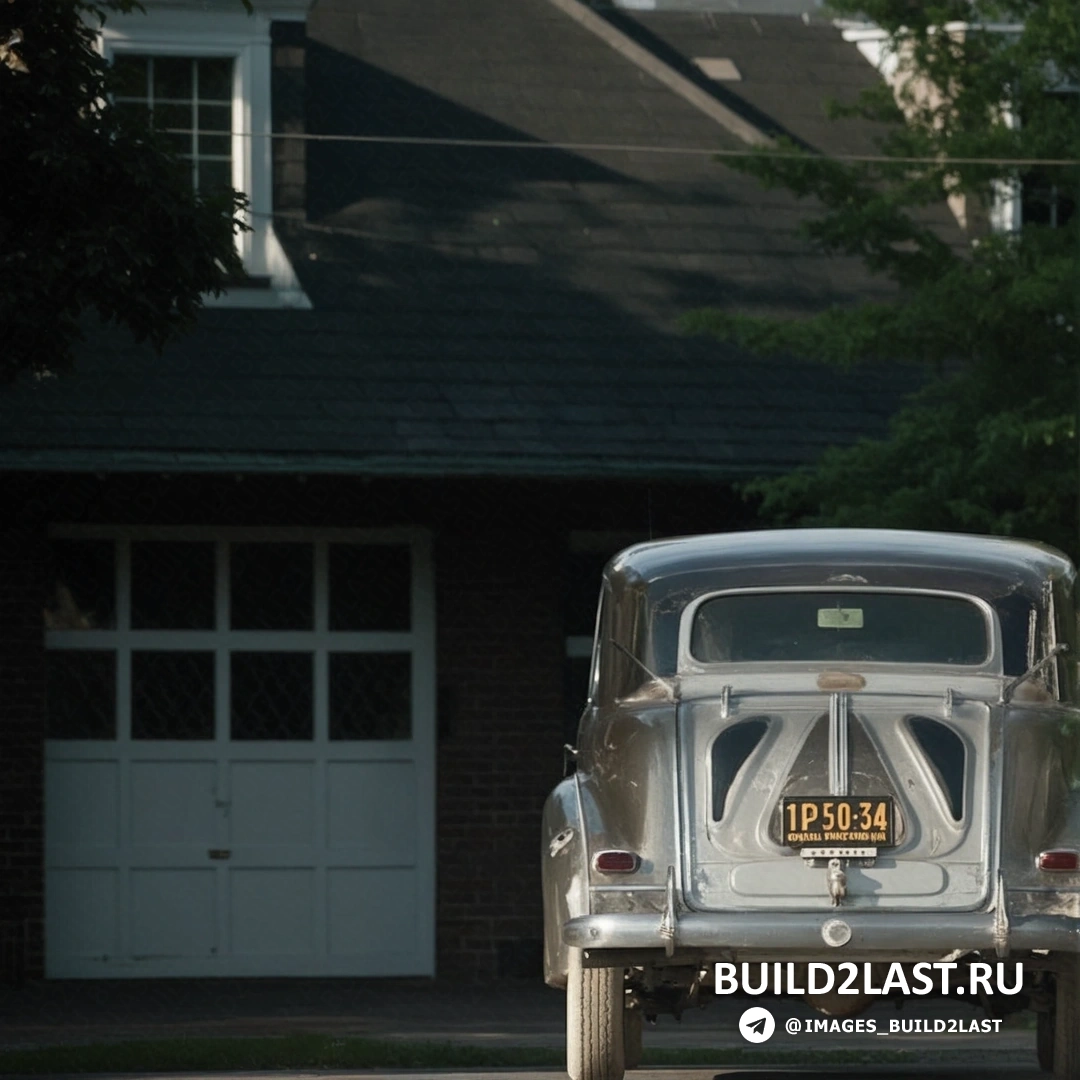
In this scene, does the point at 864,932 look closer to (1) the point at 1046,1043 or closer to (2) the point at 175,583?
(1) the point at 1046,1043

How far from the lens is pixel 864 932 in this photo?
7797 mm

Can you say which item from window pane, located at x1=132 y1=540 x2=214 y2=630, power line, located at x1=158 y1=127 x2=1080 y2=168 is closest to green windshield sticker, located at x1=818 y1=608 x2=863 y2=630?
power line, located at x1=158 y1=127 x2=1080 y2=168

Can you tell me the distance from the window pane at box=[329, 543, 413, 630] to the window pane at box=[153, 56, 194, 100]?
145 inches

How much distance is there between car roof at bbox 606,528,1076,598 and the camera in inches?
348

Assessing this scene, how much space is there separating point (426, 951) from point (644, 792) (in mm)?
8247

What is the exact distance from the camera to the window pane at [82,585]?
52.5 feet

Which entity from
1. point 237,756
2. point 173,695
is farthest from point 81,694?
point 237,756

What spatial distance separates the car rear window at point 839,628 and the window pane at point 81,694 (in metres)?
8.14

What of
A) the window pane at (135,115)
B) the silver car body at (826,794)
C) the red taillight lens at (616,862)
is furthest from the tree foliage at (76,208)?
the red taillight lens at (616,862)

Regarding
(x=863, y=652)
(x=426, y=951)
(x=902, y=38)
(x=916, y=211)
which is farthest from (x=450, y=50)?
(x=863, y=652)

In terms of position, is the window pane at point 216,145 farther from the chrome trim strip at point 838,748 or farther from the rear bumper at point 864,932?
the rear bumper at point 864,932

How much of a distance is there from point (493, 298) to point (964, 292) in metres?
4.10

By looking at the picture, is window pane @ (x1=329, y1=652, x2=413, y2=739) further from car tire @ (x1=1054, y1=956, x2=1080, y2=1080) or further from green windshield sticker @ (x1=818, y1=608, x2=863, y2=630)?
car tire @ (x1=1054, y1=956, x2=1080, y2=1080)

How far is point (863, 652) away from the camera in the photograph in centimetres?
872
